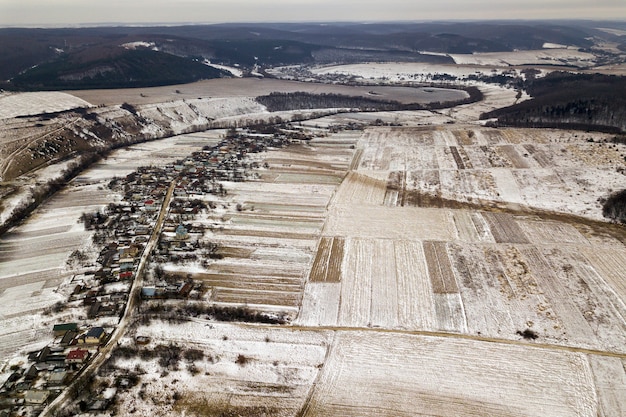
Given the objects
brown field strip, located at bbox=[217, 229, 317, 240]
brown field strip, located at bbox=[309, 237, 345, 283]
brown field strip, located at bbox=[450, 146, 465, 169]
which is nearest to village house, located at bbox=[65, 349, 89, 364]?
brown field strip, located at bbox=[309, 237, 345, 283]

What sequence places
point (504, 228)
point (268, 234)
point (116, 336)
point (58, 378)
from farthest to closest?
point (504, 228) → point (268, 234) → point (116, 336) → point (58, 378)

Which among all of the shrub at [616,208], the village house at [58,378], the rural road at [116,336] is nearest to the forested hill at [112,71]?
the rural road at [116,336]

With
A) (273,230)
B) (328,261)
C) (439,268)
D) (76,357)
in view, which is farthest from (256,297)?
(439,268)

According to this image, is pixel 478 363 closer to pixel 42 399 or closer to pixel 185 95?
pixel 42 399

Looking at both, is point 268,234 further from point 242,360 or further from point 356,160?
point 356,160

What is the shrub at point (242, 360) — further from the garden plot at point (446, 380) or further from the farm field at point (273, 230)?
the farm field at point (273, 230)

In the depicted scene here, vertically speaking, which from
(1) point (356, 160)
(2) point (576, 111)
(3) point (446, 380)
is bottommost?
(3) point (446, 380)
